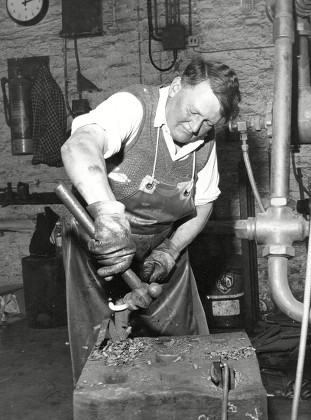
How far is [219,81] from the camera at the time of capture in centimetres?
199

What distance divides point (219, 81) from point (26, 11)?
363 cm

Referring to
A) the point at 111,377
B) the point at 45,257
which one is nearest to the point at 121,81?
the point at 45,257

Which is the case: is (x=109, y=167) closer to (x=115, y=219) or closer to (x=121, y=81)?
(x=115, y=219)

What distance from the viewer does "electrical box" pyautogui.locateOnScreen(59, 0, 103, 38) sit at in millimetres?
4719

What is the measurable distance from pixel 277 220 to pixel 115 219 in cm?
44

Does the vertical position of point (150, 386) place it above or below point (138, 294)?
below

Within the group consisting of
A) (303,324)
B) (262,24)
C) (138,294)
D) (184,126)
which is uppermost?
(262,24)

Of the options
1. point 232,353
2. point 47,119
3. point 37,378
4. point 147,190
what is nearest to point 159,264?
point 147,190

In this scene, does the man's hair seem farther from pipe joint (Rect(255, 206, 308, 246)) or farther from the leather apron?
pipe joint (Rect(255, 206, 308, 246))

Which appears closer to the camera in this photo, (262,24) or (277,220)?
(277,220)

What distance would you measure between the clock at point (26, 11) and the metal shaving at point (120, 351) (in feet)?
13.3

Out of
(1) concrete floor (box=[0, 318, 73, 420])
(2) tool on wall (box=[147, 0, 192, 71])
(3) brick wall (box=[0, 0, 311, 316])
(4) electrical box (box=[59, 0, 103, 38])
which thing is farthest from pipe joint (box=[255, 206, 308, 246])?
(4) electrical box (box=[59, 0, 103, 38])

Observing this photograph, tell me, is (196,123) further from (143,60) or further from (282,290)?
(143,60)

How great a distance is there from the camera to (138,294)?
1.72 m
